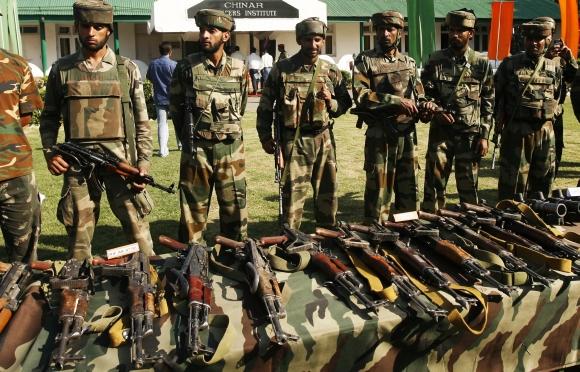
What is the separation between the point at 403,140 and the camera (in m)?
5.40

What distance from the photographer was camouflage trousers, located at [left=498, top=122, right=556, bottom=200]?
565 centimetres

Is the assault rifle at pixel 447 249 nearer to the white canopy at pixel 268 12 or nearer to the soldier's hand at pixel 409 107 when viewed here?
the soldier's hand at pixel 409 107

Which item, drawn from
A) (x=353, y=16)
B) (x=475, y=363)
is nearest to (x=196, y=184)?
(x=475, y=363)

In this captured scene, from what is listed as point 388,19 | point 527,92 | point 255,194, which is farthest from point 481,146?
point 255,194

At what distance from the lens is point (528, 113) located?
557cm

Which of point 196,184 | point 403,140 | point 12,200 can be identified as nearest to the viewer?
point 12,200

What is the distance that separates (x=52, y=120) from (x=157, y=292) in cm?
204

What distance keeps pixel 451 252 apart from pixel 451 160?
261 centimetres

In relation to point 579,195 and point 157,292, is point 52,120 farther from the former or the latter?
point 579,195

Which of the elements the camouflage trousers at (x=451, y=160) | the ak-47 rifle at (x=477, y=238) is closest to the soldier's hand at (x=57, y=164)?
the ak-47 rifle at (x=477, y=238)

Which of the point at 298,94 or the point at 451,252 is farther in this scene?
the point at 298,94

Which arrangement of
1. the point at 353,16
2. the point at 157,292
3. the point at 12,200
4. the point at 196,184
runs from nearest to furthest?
the point at 157,292 < the point at 12,200 < the point at 196,184 < the point at 353,16

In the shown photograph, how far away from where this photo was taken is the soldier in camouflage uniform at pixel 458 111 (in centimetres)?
543

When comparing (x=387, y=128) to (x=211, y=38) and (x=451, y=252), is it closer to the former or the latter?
(x=211, y=38)
